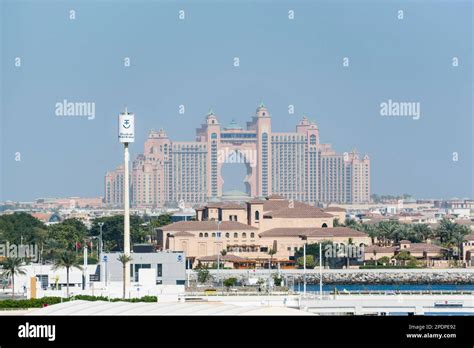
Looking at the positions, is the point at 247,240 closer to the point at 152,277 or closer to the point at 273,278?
the point at 273,278

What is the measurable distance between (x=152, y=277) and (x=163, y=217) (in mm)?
41162

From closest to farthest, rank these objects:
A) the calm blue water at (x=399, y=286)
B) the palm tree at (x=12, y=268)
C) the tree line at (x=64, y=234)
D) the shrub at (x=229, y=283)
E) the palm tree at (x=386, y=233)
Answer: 1. the palm tree at (x=12, y=268)
2. the shrub at (x=229, y=283)
3. the calm blue water at (x=399, y=286)
4. the tree line at (x=64, y=234)
5. the palm tree at (x=386, y=233)

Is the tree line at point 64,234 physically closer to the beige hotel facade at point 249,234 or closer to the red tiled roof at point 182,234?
the beige hotel facade at point 249,234

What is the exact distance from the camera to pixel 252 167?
13112 cm

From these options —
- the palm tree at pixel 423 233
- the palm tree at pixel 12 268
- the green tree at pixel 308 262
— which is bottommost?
the green tree at pixel 308 262

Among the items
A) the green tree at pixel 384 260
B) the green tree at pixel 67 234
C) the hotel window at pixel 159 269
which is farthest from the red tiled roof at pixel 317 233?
the hotel window at pixel 159 269

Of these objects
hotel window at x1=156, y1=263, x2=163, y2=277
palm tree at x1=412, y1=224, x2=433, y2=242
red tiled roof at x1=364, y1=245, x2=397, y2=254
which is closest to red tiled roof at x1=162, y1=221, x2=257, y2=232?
red tiled roof at x1=364, y1=245, x2=397, y2=254

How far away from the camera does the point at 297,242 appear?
6600cm

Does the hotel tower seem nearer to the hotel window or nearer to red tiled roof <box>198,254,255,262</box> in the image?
red tiled roof <box>198,254,255,262</box>

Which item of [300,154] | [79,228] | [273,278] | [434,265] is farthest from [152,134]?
[273,278]

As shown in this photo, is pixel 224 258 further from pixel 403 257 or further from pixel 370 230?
pixel 370 230

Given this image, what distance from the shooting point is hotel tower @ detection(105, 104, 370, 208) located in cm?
12425

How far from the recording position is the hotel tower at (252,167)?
124250 millimetres

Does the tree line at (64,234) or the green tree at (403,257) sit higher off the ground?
the tree line at (64,234)
